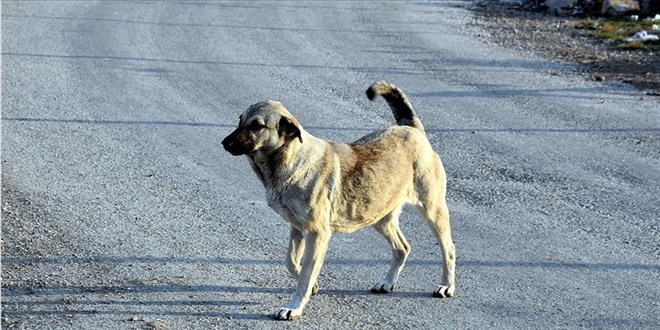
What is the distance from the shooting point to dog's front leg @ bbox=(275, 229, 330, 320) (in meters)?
6.86

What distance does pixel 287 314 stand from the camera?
688 cm

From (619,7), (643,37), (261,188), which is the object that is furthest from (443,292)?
(619,7)

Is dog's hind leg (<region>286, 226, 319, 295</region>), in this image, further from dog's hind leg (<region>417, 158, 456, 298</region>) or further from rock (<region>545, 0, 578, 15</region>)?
rock (<region>545, 0, 578, 15</region>)

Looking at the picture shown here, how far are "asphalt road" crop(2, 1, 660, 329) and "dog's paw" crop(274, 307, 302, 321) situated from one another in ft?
0.16

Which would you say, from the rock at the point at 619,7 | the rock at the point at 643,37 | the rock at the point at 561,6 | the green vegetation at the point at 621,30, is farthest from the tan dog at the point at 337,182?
the rock at the point at 561,6

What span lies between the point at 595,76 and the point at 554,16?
501cm

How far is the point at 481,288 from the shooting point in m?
7.62

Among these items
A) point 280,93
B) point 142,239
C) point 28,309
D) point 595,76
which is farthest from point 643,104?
point 28,309

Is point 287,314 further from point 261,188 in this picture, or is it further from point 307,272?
point 261,188

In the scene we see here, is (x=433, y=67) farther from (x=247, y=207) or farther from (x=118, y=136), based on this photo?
(x=247, y=207)

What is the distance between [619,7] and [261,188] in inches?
443

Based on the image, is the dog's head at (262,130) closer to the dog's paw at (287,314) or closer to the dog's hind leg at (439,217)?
the dog's paw at (287,314)

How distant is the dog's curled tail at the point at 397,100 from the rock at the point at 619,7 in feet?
40.9

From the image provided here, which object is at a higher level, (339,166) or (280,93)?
(339,166)
